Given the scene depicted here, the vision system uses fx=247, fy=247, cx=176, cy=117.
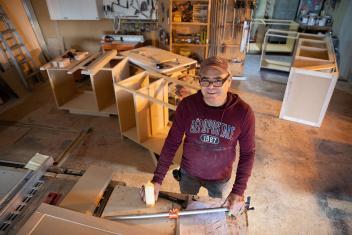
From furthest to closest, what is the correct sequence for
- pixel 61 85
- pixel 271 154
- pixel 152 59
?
pixel 61 85 → pixel 152 59 → pixel 271 154

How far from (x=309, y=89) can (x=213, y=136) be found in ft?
8.55

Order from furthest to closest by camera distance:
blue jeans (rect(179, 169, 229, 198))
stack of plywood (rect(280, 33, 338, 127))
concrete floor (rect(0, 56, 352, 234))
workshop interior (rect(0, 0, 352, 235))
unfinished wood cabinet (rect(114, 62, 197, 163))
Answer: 1. stack of plywood (rect(280, 33, 338, 127))
2. unfinished wood cabinet (rect(114, 62, 197, 163))
3. concrete floor (rect(0, 56, 352, 234))
4. blue jeans (rect(179, 169, 229, 198))
5. workshop interior (rect(0, 0, 352, 235))

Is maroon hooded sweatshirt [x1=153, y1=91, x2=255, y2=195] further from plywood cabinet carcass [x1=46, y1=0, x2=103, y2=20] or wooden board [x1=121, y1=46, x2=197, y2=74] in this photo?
plywood cabinet carcass [x1=46, y1=0, x2=103, y2=20]

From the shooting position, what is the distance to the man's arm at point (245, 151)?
1.35 meters

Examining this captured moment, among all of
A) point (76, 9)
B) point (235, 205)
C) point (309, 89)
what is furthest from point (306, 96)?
point (76, 9)

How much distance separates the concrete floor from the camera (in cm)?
232

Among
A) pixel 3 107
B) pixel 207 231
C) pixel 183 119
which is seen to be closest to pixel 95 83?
Answer: pixel 3 107

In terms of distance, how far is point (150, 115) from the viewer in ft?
9.60

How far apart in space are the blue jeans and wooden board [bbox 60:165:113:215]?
506 mm

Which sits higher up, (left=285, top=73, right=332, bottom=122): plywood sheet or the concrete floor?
(left=285, top=73, right=332, bottom=122): plywood sheet

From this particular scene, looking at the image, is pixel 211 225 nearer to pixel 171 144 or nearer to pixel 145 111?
pixel 171 144

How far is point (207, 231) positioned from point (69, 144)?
2.57 meters

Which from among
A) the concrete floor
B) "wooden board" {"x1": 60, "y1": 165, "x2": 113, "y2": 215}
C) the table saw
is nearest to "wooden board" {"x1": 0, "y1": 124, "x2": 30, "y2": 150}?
the concrete floor

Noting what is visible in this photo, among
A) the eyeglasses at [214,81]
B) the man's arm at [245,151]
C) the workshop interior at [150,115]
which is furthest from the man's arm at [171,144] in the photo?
the man's arm at [245,151]
